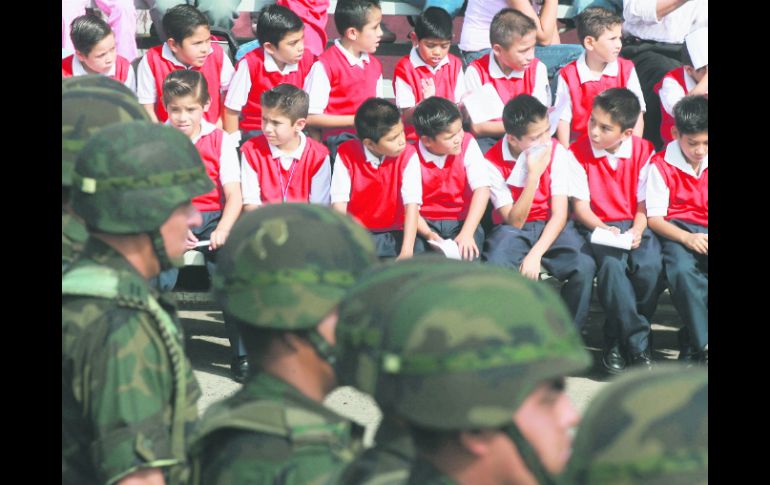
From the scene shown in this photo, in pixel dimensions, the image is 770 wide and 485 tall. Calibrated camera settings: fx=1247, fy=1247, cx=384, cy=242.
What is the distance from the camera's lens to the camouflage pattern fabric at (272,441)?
90.0 inches

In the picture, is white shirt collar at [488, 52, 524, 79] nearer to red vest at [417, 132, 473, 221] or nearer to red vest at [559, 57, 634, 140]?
red vest at [559, 57, 634, 140]

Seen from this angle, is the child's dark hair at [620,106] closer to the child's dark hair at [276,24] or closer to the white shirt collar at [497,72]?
the white shirt collar at [497,72]

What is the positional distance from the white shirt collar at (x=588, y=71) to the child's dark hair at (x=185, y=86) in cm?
233

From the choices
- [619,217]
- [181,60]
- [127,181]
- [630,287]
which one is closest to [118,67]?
[181,60]

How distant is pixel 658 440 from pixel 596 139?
18.6ft

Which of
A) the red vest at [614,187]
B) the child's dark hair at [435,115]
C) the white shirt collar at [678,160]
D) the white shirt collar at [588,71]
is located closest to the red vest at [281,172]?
the child's dark hair at [435,115]

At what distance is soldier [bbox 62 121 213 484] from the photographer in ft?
8.61

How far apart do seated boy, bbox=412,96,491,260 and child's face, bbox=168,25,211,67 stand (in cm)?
137

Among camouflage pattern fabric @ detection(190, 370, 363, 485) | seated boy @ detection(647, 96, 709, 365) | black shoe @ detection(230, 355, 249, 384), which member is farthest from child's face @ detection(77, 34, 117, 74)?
camouflage pattern fabric @ detection(190, 370, 363, 485)

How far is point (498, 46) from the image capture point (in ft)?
24.7

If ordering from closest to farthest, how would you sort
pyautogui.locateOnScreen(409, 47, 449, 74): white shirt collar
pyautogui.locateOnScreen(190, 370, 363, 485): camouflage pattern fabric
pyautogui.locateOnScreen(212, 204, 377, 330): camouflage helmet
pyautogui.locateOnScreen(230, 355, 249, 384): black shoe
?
pyautogui.locateOnScreen(190, 370, 363, 485): camouflage pattern fabric, pyautogui.locateOnScreen(212, 204, 377, 330): camouflage helmet, pyautogui.locateOnScreen(230, 355, 249, 384): black shoe, pyautogui.locateOnScreen(409, 47, 449, 74): white shirt collar
